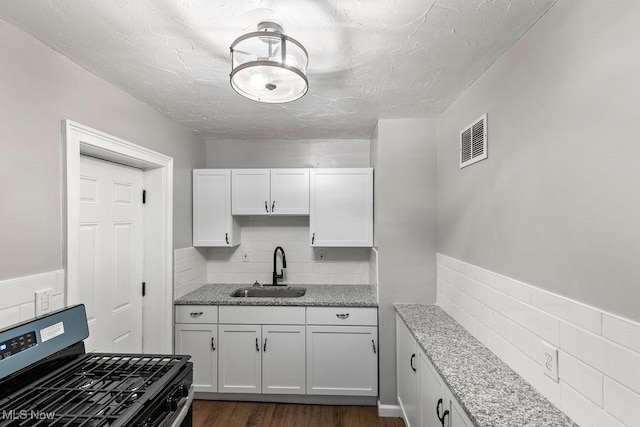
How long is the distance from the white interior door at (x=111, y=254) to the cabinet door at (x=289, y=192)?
114 centimetres

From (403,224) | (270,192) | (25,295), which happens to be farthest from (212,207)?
(403,224)

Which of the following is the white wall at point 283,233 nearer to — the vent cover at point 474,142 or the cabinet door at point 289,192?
the cabinet door at point 289,192

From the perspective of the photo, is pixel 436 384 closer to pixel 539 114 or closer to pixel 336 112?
pixel 539 114

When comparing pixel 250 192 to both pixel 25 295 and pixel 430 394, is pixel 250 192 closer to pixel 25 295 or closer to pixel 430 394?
pixel 25 295

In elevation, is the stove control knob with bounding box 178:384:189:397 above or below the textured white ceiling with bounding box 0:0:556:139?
below

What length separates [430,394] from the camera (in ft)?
5.53

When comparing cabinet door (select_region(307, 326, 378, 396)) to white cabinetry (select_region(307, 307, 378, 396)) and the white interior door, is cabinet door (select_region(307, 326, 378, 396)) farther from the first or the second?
the white interior door

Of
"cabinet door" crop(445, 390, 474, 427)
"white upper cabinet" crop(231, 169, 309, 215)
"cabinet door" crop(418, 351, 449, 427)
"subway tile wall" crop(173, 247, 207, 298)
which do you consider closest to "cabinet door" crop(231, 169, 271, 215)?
"white upper cabinet" crop(231, 169, 309, 215)

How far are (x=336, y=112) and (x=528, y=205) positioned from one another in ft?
5.01

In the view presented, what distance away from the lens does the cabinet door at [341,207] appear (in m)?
2.85

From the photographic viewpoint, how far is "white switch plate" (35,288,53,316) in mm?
1401

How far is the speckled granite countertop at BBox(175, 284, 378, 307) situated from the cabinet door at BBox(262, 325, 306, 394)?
→ 8.8 inches

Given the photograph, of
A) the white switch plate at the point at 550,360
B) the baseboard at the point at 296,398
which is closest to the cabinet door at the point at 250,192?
the baseboard at the point at 296,398

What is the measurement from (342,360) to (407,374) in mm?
602
